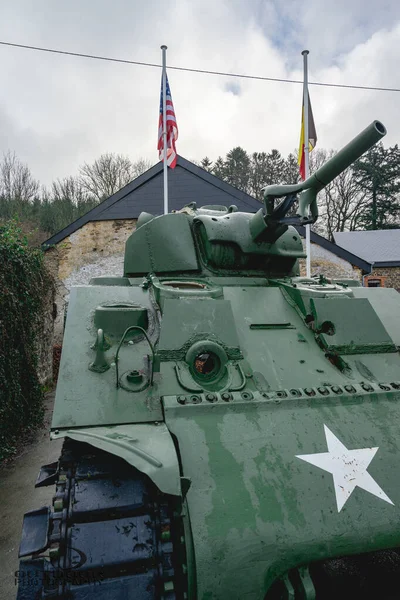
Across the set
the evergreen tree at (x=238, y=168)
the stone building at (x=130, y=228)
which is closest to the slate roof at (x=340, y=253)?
the stone building at (x=130, y=228)

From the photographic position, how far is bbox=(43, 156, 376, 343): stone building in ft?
46.6

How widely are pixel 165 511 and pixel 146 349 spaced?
4.19ft

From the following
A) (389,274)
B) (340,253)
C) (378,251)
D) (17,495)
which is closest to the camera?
(17,495)

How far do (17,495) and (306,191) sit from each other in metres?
4.87

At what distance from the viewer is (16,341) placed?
22.9 ft

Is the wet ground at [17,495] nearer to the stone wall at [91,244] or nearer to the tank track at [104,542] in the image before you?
the tank track at [104,542]

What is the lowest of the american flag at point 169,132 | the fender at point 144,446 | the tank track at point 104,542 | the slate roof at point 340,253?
the tank track at point 104,542

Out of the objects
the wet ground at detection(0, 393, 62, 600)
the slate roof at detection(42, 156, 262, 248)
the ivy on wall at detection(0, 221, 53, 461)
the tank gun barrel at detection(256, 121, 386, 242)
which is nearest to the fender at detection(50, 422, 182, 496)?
the wet ground at detection(0, 393, 62, 600)

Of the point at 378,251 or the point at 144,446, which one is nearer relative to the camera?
the point at 144,446

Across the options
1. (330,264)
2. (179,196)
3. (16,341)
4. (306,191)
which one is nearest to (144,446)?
(306,191)

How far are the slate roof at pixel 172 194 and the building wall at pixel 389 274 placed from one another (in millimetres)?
10151

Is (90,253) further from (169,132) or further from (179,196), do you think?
(169,132)

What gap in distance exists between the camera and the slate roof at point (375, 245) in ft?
71.3

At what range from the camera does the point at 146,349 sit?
3277mm
